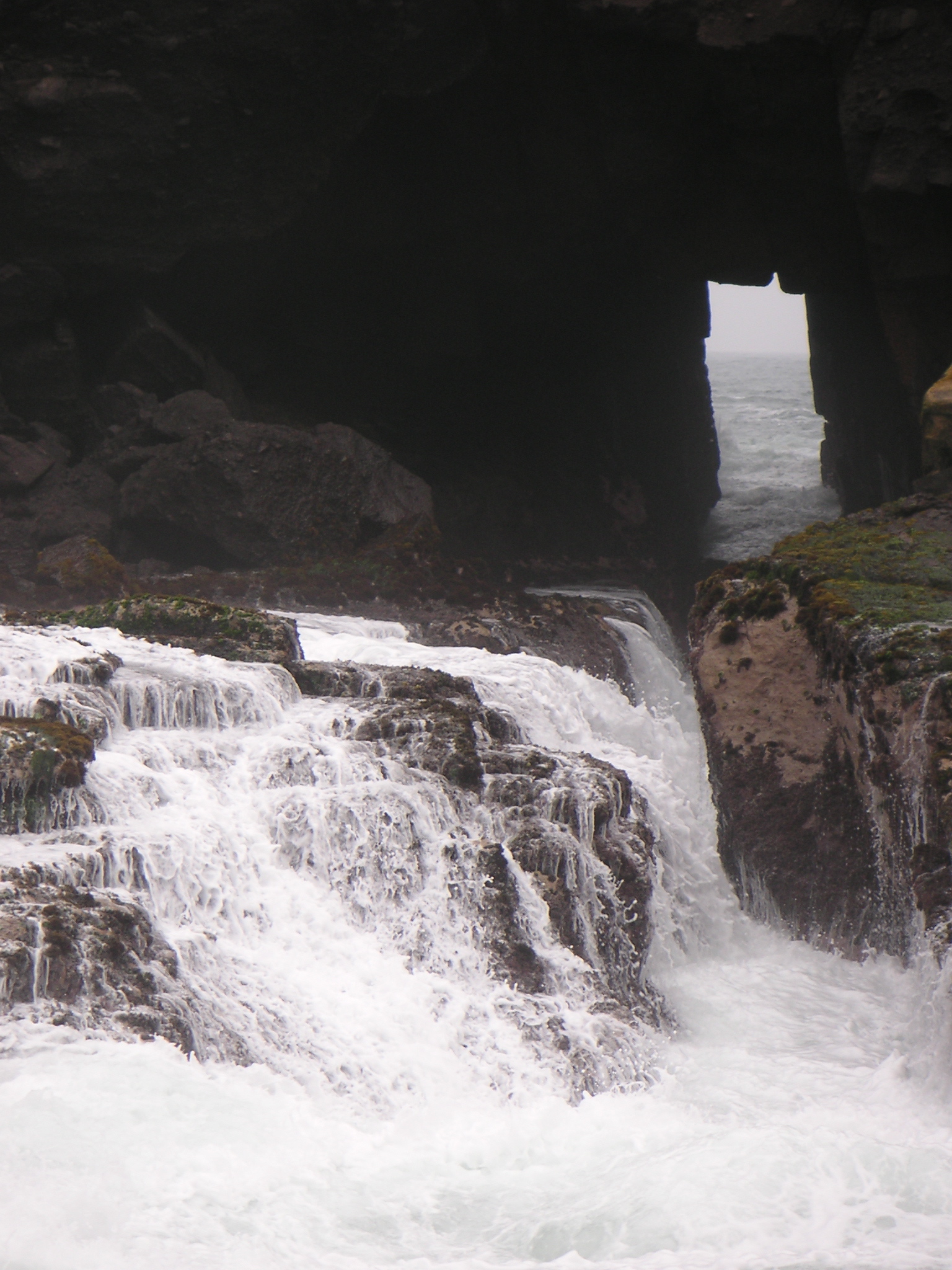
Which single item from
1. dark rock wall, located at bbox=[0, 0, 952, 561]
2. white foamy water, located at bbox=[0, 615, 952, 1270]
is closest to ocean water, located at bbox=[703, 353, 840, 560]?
dark rock wall, located at bbox=[0, 0, 952, 561]

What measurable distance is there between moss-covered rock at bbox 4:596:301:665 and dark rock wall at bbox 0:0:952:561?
804cm

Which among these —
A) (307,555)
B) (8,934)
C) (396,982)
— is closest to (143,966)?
(8,934)

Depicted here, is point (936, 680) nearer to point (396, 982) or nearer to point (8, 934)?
point (396, 982)

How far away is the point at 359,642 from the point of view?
12.2 metres

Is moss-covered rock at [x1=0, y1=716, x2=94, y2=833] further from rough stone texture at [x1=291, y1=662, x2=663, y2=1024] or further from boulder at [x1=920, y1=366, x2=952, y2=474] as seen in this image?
boulder at [x1=920, y1=366, x2=952, y2=474]

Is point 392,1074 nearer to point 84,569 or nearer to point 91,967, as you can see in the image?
point 91,967

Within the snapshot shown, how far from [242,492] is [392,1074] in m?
11.9

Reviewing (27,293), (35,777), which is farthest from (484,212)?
(35,777)

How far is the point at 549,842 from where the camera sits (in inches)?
296

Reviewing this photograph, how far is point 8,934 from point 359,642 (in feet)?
22.7

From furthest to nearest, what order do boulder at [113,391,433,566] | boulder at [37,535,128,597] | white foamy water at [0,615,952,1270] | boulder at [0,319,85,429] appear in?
boulder at [0,319,85,429] → boulder at [113,391,433,566] → boulder at [37,535,128,597] → white foamy water at [0,615,952,1270]

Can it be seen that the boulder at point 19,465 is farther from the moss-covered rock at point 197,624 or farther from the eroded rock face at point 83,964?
the eroded rock face at point 83,964

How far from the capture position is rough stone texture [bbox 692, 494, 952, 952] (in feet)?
23.3

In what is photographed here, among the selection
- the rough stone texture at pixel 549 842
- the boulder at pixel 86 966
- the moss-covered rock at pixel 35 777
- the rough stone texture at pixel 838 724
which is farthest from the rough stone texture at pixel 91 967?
the rough stone texture at pixel 838 724
